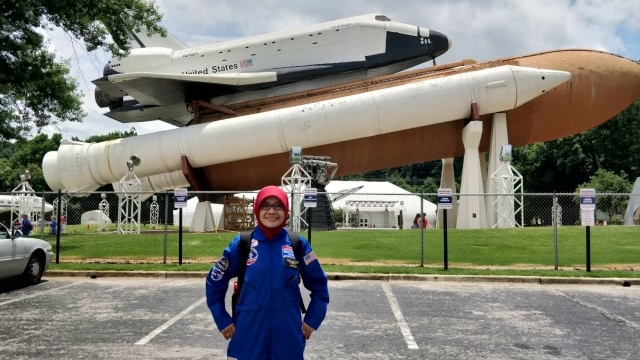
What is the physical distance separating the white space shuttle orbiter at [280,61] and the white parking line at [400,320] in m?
17.0

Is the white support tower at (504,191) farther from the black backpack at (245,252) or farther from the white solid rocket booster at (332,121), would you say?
the black backpack at (245,252)

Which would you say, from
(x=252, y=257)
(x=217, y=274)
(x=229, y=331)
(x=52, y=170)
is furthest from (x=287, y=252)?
(x=52, y=170)

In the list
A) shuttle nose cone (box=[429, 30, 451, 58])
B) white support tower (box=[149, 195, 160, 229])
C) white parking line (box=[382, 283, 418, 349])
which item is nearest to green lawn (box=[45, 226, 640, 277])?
white parking line (box=[382, 283, 418, 349])

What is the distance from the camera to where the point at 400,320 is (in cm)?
730

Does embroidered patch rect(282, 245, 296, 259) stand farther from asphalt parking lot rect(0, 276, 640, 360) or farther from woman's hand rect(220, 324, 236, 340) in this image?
asphalt parking lot rect(0, 276, 640, 360)

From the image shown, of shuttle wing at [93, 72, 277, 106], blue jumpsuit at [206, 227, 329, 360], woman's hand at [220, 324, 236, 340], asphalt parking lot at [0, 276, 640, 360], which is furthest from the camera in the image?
shuttle wing at [93, 72, 277, 106]

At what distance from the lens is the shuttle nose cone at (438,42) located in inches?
1016

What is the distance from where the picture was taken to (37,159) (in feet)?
227

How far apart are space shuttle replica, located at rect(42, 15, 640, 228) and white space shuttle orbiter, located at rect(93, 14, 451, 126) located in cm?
6

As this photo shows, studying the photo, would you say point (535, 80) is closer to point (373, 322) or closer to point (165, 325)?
point (373, 322)

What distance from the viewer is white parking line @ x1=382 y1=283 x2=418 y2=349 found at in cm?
609

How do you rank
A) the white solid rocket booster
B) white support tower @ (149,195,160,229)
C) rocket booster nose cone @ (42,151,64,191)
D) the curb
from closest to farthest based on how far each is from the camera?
the curb → the white solid rocket booster → rocket booster nose cone @ (42,151,64,191) → white support tower @ (149,195,160,229)

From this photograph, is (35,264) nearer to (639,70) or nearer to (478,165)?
(478,165)

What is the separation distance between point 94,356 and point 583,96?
77.7 feet
